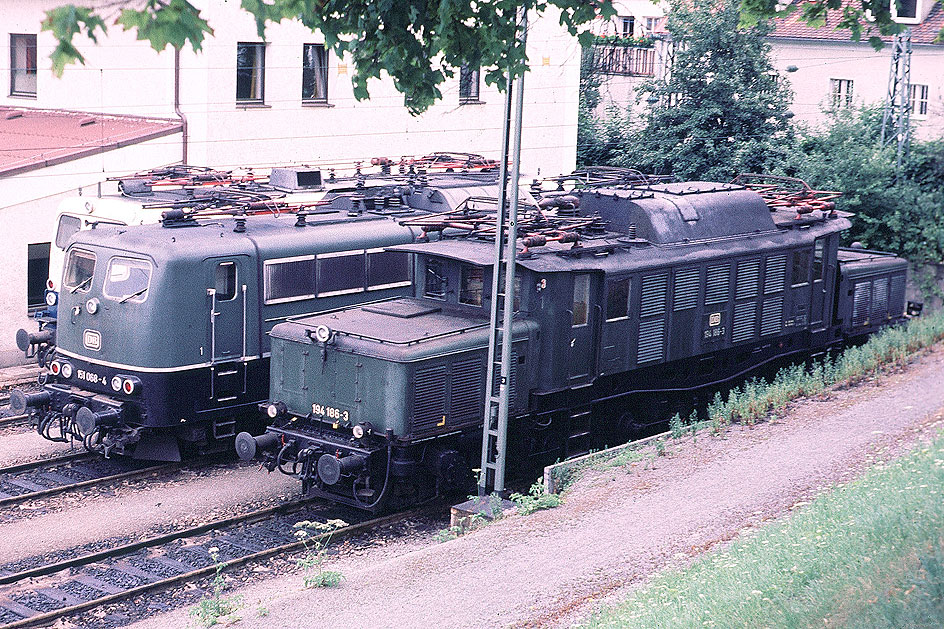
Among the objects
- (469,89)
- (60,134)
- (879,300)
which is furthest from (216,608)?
(469,89)

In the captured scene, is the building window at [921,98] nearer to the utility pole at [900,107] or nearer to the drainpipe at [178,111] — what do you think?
the utility pole at [900,107]

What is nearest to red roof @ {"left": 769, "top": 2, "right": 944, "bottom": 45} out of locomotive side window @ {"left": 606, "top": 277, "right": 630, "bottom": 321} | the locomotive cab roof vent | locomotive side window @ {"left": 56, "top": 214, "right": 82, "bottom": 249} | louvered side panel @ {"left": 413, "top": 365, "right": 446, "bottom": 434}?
the locomotive cab roof vent

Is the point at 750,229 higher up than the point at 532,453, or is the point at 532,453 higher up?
the point at 750,229

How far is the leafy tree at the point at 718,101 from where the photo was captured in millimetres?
28656

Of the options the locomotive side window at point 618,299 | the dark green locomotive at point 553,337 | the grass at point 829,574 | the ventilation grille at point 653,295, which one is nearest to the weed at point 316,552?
the dark green locomotive at point 553,337

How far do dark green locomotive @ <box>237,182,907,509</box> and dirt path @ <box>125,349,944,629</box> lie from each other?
1334 millimetres

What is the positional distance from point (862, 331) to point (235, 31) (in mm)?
14876

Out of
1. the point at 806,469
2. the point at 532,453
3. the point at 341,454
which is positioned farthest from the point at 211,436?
the point at 806,469

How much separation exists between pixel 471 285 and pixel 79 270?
5.50 m

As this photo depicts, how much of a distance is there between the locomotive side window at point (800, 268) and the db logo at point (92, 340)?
10375 millimetres

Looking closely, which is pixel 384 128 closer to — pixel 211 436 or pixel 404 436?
pixel 211 436

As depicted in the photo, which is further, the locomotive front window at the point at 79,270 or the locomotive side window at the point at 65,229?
the locomotive side window at the point at 65,229

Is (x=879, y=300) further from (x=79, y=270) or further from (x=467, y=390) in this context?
(x=79, y=270)

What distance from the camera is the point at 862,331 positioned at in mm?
20391
